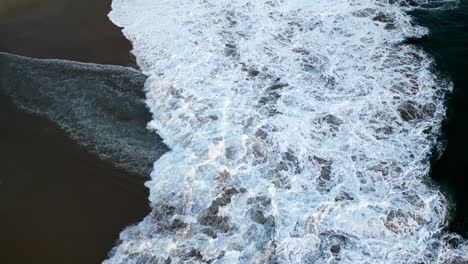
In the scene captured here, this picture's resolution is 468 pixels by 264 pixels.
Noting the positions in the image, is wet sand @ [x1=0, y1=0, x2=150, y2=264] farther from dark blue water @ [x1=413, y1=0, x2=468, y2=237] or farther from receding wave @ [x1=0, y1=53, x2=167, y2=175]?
dark blue water @ [x1=413, y1=0, x2=468, y2=237]

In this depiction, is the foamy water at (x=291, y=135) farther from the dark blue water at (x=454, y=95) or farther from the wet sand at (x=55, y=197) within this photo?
the wet sand at (x=55, y=197)

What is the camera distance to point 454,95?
951 centimetres

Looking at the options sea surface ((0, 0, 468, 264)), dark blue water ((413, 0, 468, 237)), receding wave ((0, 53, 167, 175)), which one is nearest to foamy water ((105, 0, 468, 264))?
sea surface ((0, 0, 468, 264))

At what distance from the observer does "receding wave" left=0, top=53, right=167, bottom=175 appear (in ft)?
29.4

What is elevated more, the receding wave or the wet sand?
the receding wave

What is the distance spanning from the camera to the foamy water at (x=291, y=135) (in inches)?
285

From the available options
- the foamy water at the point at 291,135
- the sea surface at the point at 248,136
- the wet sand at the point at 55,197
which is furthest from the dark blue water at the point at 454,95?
the wet sand at the point at 55,197

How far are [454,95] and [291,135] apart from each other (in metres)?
3.48

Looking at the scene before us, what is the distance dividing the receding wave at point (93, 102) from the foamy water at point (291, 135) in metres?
0.36

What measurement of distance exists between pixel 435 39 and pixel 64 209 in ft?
28.9

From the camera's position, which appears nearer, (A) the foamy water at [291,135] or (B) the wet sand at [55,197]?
(A) the foamy water at [291,135]

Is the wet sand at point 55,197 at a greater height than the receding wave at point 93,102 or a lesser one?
lesser

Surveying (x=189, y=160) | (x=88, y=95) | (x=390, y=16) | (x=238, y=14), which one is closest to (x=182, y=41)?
(x=238, y=14)

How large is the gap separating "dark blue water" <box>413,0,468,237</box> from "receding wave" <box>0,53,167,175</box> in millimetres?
5124
